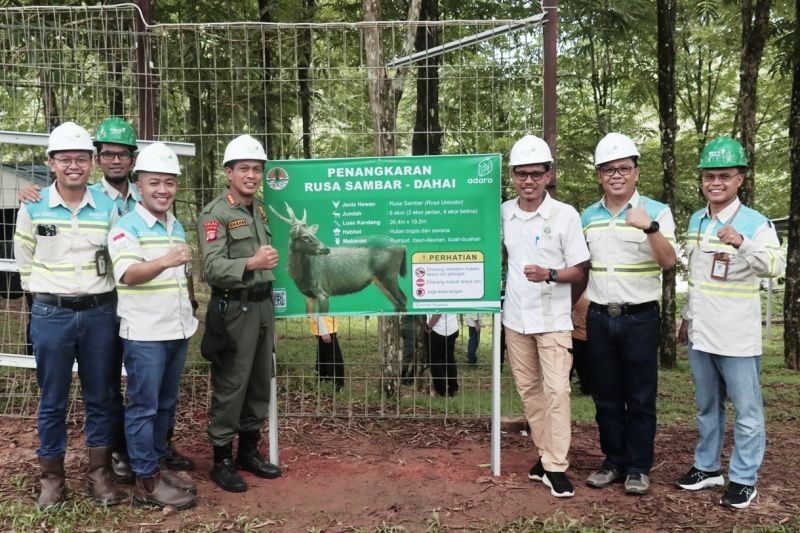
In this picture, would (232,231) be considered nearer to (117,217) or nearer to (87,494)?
(117,217)

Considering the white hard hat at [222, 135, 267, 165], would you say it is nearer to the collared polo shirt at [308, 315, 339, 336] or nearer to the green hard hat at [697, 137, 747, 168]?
the collared polo shirt at [308, 315, 339, 336]

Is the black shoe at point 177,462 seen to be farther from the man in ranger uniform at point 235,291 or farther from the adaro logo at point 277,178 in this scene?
the adaro logo at point 277,178

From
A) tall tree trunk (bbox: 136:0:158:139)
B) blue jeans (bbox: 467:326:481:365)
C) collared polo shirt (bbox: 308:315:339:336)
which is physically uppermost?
tall tree trunk (bbox: 136:0:158:139)

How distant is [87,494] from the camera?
13.8ft

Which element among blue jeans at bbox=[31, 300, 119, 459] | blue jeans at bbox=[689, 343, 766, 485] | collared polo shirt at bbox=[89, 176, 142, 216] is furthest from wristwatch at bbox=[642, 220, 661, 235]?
blue jeans at bbox=[31, 300, 119, 459]

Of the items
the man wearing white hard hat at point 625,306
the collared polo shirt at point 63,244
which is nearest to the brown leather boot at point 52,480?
the collared polo shirt at point 63,244

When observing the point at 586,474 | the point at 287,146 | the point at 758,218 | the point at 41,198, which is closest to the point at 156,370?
the point at 41,198

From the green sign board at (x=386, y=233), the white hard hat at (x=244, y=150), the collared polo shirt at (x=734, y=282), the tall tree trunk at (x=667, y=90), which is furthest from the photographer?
the tall tree trunk at (x=667, y=90)

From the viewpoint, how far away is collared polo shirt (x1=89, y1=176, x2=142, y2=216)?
4246 millimetres

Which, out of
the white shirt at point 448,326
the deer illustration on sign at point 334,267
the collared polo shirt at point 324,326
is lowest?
the white shirt at point 448,326

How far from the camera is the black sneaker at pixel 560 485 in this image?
4270 millimetres

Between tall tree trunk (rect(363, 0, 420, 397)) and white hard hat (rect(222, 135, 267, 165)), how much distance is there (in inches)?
52.9

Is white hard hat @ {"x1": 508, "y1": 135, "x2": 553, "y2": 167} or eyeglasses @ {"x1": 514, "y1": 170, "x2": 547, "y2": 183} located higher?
white hard hat @ {"x1": 508, "y1": 135, "x2": 553, "y2": 167}

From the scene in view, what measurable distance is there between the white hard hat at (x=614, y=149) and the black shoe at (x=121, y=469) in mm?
3764
